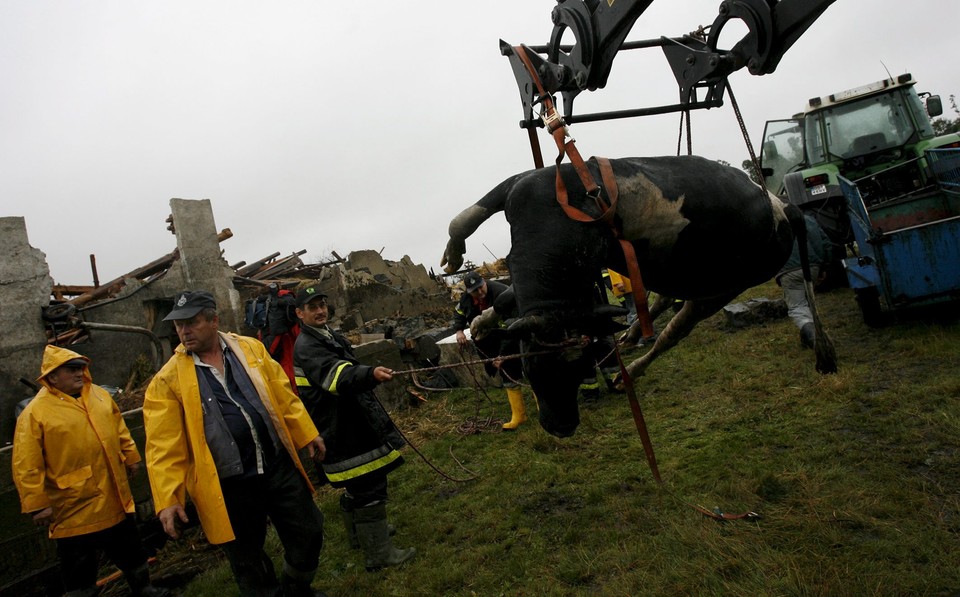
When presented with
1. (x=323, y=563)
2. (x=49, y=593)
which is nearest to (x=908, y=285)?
(x=323, y=563)

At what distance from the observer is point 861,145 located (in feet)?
29.0

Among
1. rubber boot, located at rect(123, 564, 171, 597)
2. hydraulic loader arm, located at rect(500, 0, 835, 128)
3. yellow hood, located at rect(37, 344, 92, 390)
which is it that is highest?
hydraulic loader arm, located at rect(500, 0, 835, 128)

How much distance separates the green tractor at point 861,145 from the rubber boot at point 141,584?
29.3 ft

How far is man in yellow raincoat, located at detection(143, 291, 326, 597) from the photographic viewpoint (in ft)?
8.71

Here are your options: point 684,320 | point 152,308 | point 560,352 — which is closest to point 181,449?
point 560,352

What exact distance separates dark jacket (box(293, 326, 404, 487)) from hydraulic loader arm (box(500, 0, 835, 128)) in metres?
2.04

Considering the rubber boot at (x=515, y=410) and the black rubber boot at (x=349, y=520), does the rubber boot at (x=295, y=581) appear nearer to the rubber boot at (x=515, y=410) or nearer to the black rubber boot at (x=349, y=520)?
the black rubber boot at (x=349, y=520)

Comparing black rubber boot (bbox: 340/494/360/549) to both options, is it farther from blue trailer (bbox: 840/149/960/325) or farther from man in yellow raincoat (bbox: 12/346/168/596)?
blue trailer (bbox: 840/149/960/325)

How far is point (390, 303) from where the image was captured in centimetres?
1512

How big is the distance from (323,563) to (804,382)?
469cm

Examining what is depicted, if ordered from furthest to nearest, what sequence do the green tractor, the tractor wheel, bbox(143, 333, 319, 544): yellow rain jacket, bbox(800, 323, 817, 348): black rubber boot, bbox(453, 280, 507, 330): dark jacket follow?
the green tractor, the tractor wheel, bbox(453, 280, 507, 330): dark jacket, bbox(800, 323, 817, 348): black rubber boot, bbox(143, 333, 319, 544): yellow rain jacket

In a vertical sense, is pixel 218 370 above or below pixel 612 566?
above

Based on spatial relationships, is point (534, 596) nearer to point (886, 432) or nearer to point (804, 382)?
point (886, 432)

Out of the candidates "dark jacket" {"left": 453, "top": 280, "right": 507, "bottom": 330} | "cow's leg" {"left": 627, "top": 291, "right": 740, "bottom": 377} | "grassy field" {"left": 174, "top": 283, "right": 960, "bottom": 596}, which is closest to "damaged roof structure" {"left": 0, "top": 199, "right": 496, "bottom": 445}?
"dark jacket" {"left": 453, "top": 280, "right": 507, "bottom": 330}
